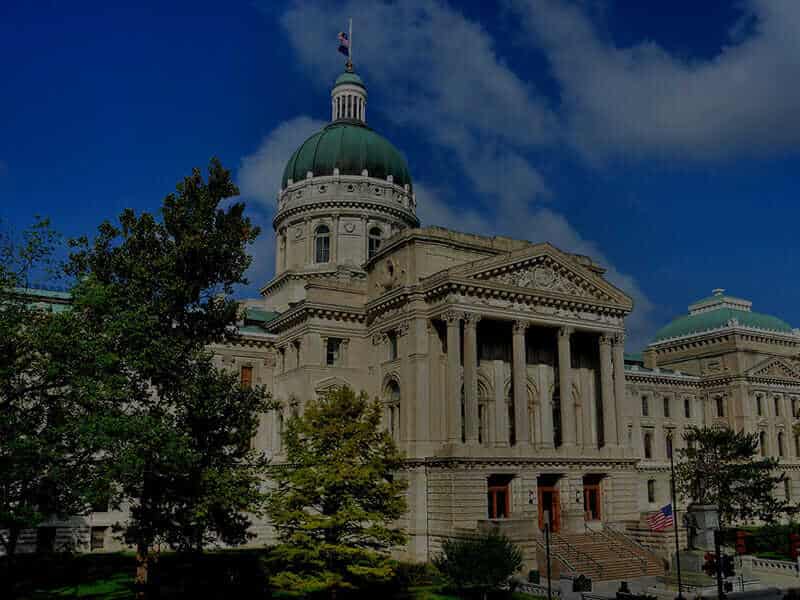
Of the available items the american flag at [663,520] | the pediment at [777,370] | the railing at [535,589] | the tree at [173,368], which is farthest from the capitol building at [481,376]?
the pediment at [777,370]

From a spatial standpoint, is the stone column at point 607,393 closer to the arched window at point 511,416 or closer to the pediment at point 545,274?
the pediment at point 545,274

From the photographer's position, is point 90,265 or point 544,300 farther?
point 544,300

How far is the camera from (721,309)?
269ft

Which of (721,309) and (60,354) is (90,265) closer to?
(60,354)

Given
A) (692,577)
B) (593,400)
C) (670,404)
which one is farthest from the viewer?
(670,404)

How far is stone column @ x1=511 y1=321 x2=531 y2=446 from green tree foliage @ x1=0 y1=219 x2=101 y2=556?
2672cm

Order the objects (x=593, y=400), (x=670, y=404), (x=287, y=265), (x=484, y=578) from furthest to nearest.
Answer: (x=670, y=404), (x=287, y=265), (x=593, y=400), (x=484, y=578)

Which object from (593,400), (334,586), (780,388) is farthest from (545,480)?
(780,388)

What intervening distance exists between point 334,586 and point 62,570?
55.3ft

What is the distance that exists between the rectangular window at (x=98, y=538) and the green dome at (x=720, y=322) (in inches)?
2340

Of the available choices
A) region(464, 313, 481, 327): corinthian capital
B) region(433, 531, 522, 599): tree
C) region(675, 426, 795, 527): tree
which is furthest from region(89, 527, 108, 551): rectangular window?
region(675, 426, 795, 527): tree

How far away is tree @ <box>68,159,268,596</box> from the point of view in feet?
93.4

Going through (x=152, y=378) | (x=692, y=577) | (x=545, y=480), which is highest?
(x=152, y=378)

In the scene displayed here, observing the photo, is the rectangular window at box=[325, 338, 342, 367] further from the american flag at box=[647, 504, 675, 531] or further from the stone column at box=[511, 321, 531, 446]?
the american flag at box=[647, 504, 675, 531]
